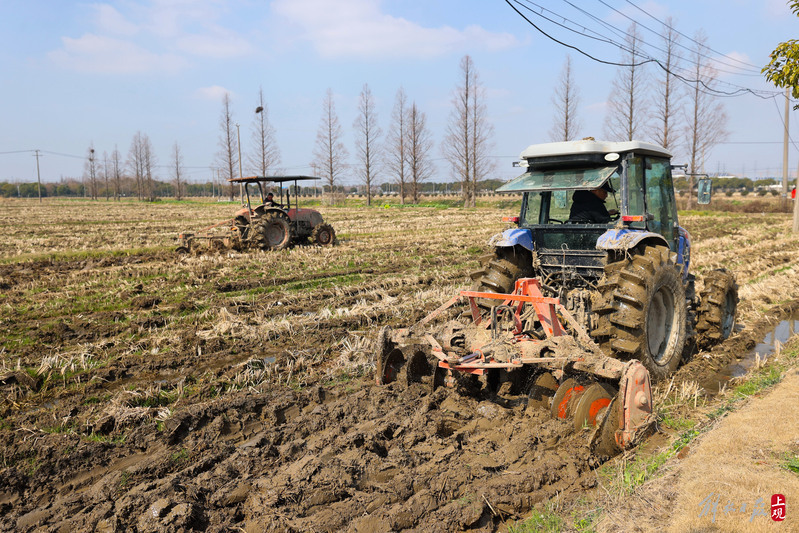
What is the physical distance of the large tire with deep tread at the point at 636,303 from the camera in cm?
490

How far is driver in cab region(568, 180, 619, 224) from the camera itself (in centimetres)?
599

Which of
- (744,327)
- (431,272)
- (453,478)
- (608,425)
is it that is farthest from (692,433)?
(431,272)

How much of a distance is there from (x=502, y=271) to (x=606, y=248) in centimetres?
110

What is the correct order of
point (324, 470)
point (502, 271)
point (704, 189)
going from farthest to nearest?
point (704, 189)
point (502, 271)
point (324, 470)

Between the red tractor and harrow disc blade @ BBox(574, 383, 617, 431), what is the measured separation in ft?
39.1

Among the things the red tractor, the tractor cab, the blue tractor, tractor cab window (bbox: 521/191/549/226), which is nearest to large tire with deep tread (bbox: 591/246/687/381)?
the blue tractor

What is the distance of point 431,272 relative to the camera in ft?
→ 39.9


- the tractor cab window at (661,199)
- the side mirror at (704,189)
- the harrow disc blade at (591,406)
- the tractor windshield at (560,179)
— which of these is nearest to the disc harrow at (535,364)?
the harrow disc blade at (591,406)

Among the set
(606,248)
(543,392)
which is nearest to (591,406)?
(543,392)

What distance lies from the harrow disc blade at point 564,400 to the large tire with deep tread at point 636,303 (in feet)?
2.18

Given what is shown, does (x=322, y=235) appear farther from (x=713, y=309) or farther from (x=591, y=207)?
(x=713, y=309)

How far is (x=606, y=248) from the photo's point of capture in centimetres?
522

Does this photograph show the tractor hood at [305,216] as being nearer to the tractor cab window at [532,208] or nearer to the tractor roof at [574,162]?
the tractor cab window at [532,208]

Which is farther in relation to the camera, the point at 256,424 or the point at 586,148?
the point at 586,148
